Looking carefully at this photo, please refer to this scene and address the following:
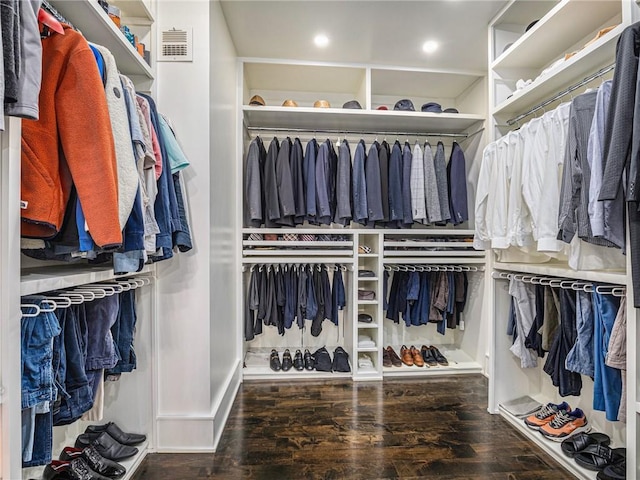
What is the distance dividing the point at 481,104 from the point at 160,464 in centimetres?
348

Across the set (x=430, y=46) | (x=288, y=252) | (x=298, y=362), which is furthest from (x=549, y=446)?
(x=430, y=46)

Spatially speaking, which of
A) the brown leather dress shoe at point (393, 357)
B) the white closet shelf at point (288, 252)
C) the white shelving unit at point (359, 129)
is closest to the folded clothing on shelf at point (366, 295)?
the white shelving unit at point (359, 129)

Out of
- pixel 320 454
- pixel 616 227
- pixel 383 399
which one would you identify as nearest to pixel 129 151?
pixel 320 454

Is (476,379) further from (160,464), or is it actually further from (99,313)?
(99,313)

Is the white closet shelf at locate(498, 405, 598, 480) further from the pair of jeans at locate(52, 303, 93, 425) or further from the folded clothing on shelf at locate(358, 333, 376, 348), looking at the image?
the pair of jeans at locate(52, 303, 93, 425)

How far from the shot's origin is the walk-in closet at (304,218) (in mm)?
991

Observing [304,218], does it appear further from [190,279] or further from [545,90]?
[545,90]

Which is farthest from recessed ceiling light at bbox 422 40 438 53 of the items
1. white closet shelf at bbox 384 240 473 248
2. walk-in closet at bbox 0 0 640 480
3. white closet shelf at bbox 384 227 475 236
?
white closet shelf at bbox 384 240 473 248

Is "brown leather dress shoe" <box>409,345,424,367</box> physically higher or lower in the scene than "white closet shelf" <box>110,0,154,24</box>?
lower

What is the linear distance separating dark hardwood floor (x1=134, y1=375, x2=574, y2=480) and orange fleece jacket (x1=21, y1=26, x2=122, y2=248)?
1.35 metres

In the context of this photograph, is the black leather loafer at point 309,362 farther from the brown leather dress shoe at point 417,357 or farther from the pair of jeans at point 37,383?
the pair of jeans at point 37,383

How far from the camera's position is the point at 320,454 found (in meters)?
1.74

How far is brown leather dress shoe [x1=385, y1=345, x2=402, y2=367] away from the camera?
9.40 ft

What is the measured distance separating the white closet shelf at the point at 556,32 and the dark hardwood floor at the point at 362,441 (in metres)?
2.32
